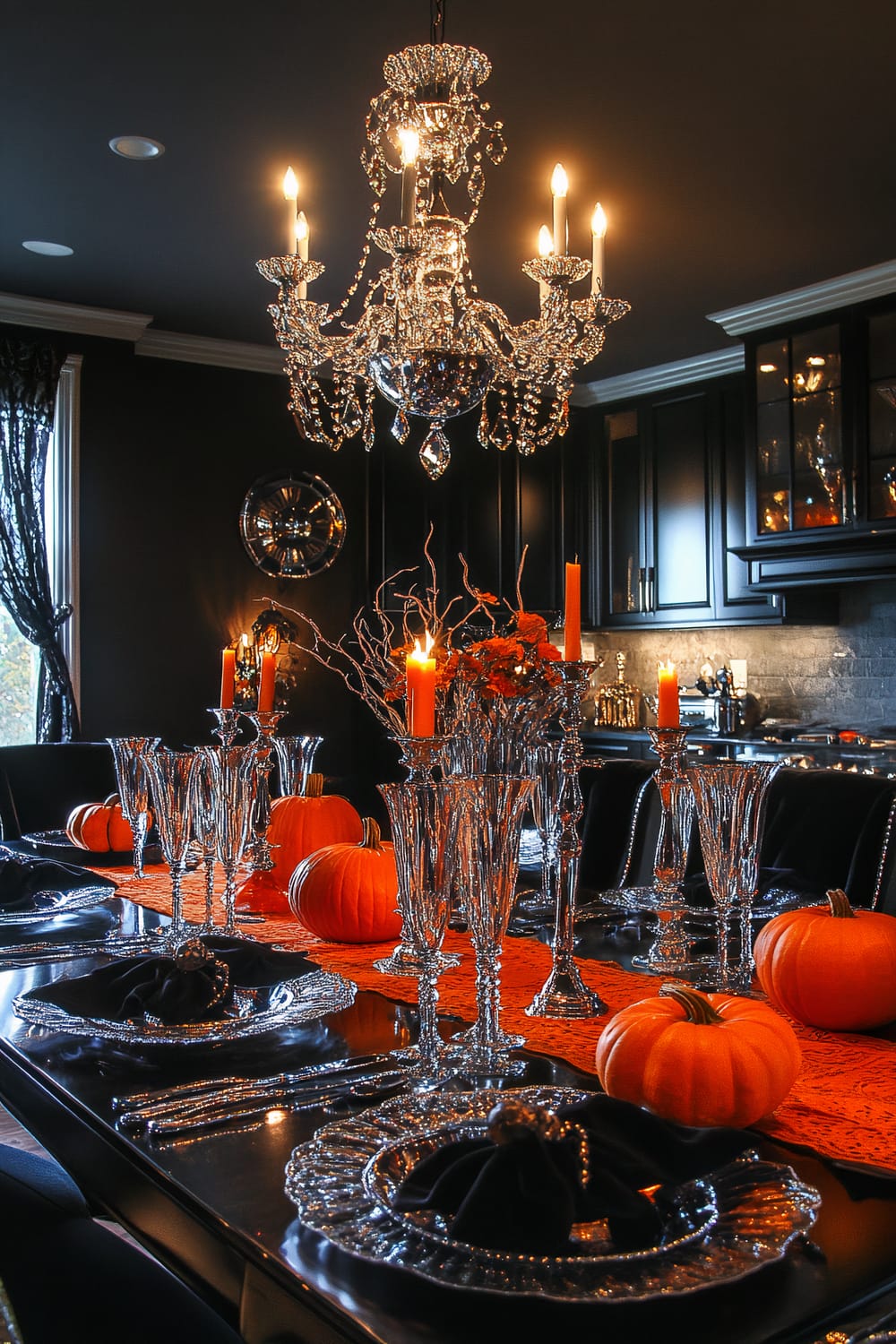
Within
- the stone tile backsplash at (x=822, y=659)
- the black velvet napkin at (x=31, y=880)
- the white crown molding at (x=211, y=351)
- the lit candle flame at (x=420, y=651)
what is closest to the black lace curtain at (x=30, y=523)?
the white crown molding at (x=211, y=351)

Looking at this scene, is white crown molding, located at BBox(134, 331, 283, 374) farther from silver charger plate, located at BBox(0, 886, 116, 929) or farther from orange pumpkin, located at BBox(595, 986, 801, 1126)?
orange pumpkin, located at BBox(595, 986, 801, 1126)

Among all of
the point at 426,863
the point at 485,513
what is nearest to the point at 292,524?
the point at 485,513

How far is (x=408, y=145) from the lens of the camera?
208 cm

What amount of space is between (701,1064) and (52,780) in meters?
2.50

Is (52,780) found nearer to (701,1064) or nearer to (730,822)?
(730,822)

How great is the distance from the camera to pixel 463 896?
97 centimetres

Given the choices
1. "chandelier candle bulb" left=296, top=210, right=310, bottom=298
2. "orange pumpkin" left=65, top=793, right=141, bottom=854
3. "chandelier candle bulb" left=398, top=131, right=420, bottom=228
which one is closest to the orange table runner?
"orange pumpkin" left=65, top=793, right=141, bottom=854

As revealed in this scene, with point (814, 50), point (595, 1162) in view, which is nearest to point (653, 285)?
point (814, 50)

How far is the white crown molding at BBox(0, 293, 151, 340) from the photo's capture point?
4684 millimetres

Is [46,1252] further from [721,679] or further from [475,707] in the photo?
[721,679]

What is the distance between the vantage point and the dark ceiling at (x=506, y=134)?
2.75 meters

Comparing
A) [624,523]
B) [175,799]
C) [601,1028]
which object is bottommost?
[601,1028]

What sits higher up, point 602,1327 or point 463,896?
point 463,896

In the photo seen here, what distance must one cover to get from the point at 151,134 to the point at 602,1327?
11.1 ft
